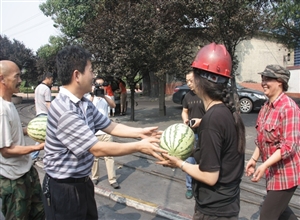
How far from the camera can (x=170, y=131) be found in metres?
2.73

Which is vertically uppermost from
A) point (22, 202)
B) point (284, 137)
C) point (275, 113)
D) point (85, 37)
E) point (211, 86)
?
point (85, 37)

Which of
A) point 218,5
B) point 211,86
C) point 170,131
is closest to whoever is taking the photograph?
point 211,86

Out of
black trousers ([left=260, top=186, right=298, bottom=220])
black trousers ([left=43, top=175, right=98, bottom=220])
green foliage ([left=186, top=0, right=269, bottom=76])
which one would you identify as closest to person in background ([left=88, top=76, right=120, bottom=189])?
black trousers ([left=43, top=175, right=98, bottom=220])

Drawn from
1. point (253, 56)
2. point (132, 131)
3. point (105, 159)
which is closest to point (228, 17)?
point (105, 159)

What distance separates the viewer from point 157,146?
238cm

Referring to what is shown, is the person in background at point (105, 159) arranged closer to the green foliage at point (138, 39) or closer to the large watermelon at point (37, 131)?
the large watermelon at point (37, 131)

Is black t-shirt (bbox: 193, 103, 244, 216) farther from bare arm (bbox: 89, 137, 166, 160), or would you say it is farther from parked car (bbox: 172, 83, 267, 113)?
parked car (bbox: 172, 83, 267, 113)

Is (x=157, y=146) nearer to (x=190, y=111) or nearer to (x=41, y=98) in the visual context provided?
(x=190, y=111)

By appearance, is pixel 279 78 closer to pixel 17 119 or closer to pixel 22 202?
pixel 17 119

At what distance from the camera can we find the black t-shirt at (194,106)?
505 cm

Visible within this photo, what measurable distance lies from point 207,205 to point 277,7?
34.1 ft

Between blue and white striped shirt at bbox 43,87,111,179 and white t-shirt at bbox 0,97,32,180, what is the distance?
75 centimetres

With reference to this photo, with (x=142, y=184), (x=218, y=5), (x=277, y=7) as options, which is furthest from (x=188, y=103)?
(x=277, y=7)

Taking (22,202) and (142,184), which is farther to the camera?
(142,184)
